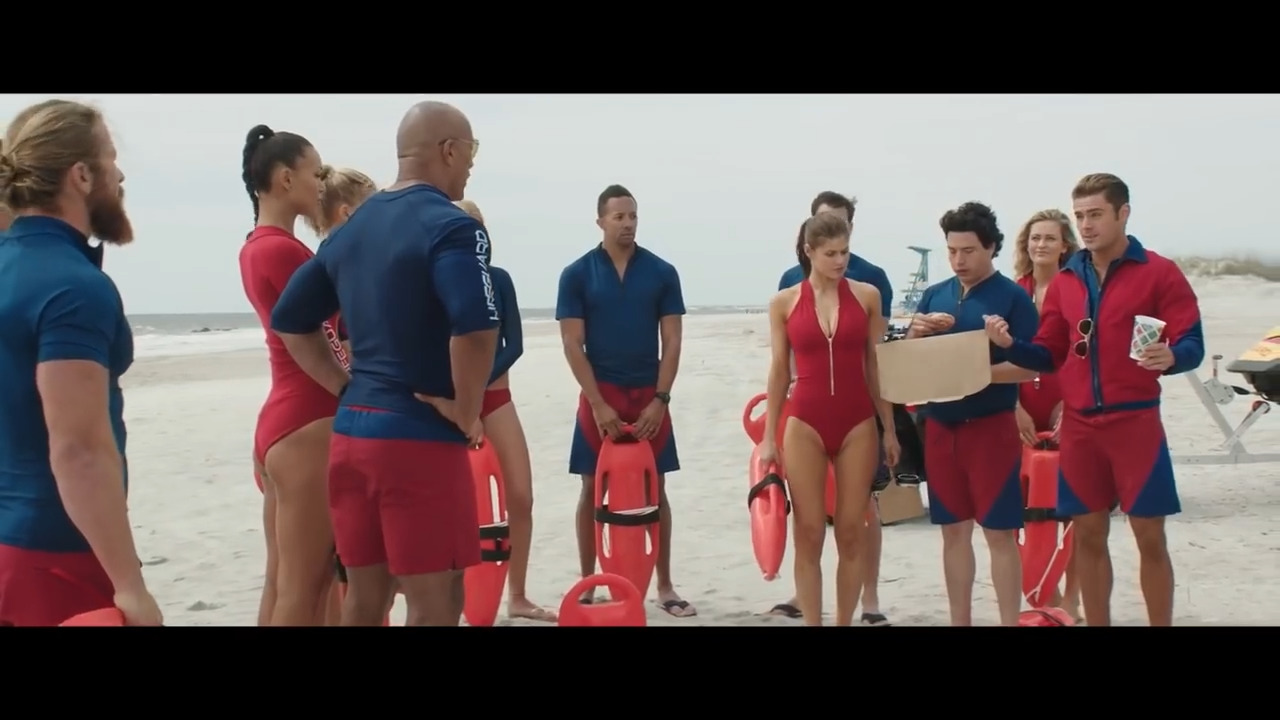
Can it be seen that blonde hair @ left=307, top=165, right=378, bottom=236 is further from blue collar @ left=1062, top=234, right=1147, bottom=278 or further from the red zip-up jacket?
blue collar @ left=1062, top=234, right=1147, bottom=278

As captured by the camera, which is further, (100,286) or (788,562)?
(788,562)

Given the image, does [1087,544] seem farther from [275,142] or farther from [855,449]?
[275,142]

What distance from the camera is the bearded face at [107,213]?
246cm

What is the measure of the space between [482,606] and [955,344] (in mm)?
2180

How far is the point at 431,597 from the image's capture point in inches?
114

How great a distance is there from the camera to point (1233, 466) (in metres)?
9.07

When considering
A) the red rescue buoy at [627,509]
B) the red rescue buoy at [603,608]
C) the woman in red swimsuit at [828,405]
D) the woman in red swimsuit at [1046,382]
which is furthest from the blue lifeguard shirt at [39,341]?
the woman in red swimsuit at [1046,382]

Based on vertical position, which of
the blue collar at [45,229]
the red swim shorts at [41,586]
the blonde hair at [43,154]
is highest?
the blonde hair at [43,154]

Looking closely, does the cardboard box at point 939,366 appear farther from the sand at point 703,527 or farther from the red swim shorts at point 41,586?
the red swim shorts at point 41,586

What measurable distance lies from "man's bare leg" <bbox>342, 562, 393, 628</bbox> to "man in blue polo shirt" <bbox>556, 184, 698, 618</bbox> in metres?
2.48

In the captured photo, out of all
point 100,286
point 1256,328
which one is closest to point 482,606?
point 100,286

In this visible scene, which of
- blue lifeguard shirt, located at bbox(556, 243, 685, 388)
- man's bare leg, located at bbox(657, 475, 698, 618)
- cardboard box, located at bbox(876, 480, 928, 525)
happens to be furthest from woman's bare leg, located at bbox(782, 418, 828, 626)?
cardboard box, located at bbox(876, 480, 928, 525)

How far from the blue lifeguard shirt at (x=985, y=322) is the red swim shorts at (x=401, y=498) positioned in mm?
2320

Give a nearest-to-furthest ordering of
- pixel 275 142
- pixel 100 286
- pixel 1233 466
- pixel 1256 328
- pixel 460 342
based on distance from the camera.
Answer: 1. pixel 100 286
2. pixel 460 342
3. pixel 275 142
4. pixel 1233 466
5. pixel 1256 328
